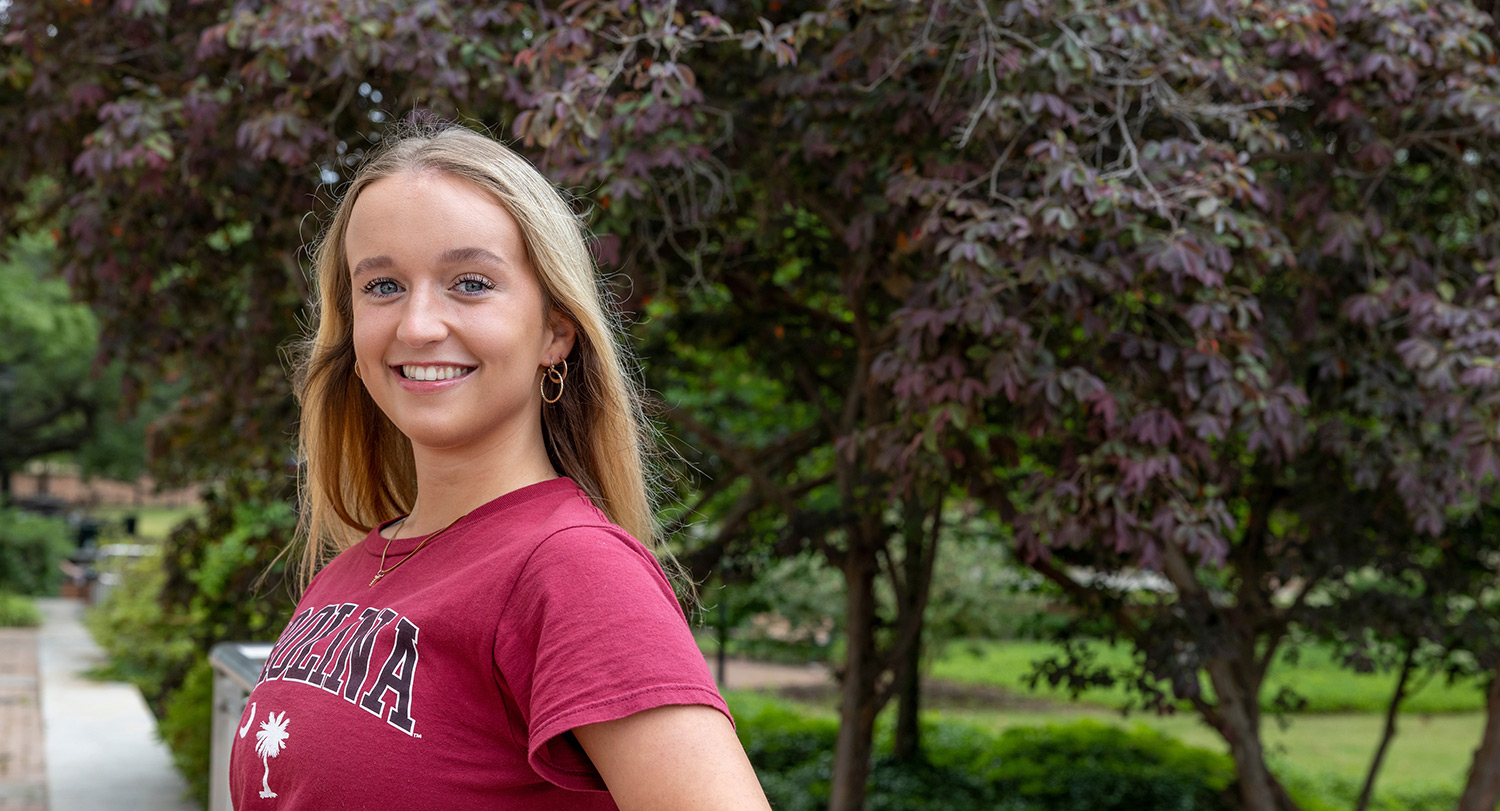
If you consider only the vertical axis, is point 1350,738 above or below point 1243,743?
below

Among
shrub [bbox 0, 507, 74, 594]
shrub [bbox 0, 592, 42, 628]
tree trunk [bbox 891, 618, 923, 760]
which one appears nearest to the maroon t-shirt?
tree trunk [bbox 891, 618, 923, 760]

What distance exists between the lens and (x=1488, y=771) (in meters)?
4.88

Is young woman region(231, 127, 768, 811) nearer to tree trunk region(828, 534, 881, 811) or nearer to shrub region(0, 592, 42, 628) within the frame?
tree trunk region(828, 534, 881, 811)

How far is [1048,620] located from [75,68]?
6.41 m

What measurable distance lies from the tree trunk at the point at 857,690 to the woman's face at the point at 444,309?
4637mm

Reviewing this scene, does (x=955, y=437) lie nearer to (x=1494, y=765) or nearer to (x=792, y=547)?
(x=792, y=547)

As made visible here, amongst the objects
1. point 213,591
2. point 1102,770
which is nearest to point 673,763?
point 213,591

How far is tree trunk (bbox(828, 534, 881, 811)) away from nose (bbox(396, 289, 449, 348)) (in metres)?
4.70

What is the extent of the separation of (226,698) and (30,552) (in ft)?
60.3

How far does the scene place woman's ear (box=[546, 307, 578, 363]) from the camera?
1.34 m

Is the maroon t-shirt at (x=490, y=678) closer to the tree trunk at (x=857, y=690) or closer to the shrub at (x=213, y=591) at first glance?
the shrub at (x=213, y=591)

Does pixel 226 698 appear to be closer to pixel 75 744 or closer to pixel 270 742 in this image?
pixel 270 742

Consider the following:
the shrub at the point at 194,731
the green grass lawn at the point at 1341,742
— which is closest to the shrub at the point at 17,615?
the green grass lawn at the point at 1341,742

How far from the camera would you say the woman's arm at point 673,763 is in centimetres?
100
